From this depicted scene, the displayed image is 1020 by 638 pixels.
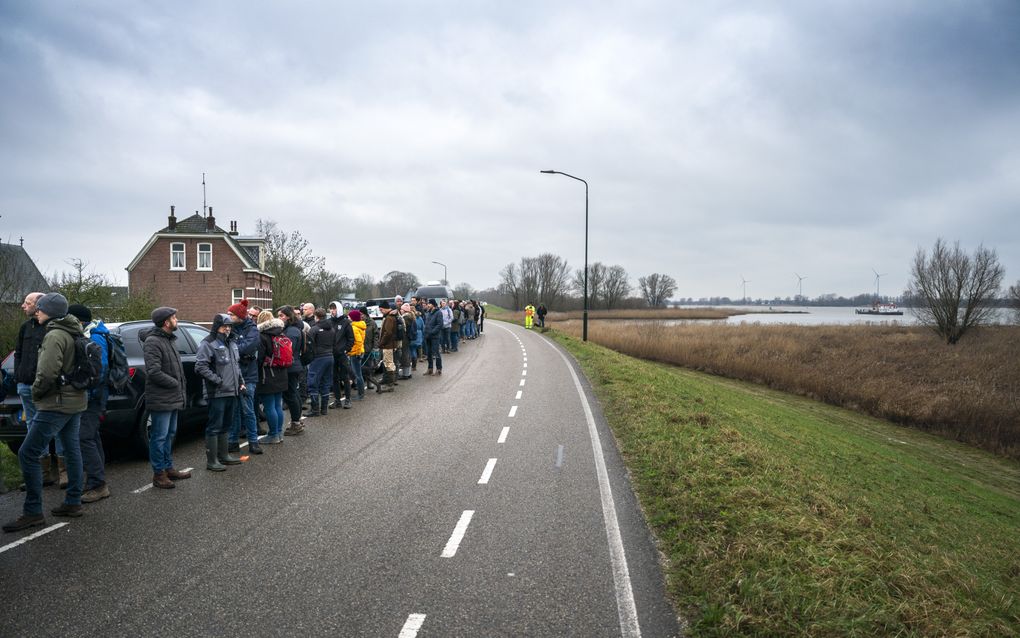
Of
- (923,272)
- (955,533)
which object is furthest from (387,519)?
(923,272)

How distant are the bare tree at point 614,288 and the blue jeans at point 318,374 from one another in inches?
3777

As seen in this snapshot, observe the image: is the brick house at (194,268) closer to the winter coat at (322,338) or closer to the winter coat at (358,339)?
the winter coat at (358,339)

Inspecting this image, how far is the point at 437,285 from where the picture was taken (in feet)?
106

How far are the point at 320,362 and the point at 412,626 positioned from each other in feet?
24.0

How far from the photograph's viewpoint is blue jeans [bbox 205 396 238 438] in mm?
6691

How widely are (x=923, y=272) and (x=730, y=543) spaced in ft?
138

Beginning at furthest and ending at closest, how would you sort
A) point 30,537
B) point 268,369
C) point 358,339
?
point 358,339 → point 268,369 → point 30,537

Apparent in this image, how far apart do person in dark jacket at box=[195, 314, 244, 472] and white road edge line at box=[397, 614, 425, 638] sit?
4254 mm

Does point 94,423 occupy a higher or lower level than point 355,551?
higher

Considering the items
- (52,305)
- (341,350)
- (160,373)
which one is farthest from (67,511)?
(341,350)

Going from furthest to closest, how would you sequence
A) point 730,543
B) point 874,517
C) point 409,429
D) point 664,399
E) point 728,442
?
point 664,399, point 409,429, point 728,442, point 874,517, point 730,543

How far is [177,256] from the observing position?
122 ft

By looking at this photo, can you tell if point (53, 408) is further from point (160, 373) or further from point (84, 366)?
point (160, 373)

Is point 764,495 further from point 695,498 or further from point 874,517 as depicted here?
point 874,517
